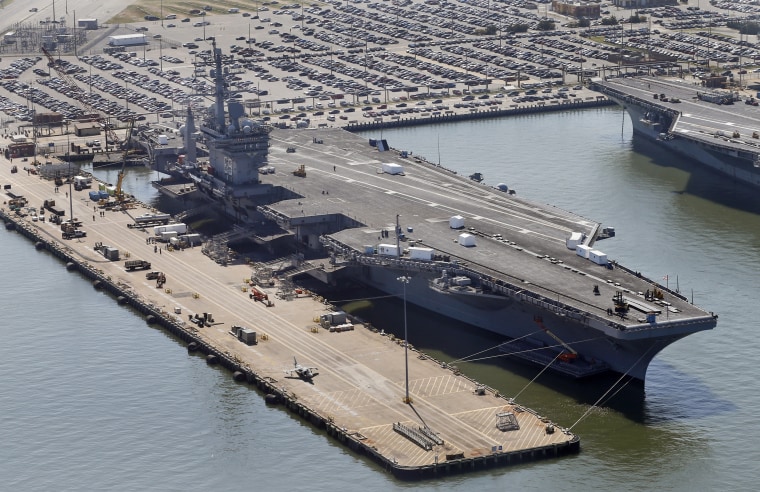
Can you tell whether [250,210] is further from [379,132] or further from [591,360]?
[379,132]

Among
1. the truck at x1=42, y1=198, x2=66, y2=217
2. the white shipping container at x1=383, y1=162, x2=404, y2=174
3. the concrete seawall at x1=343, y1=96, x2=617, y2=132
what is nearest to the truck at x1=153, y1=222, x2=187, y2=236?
the truck at x1=42, y1=198, x2=66, y2=217

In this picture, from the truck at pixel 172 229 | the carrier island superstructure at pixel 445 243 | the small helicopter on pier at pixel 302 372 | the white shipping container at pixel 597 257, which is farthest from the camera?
the truck at pixel 172 229

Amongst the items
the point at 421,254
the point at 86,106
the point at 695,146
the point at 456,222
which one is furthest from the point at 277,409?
the point at 86,106

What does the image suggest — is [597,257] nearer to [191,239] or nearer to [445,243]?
[445,243]

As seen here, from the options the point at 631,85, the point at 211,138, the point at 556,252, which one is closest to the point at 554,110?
the point at 631,85

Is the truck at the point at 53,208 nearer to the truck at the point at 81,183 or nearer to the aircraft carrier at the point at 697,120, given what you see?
the truck at the point at 81,183

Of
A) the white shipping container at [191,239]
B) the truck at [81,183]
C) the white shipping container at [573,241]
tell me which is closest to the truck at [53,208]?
the truck at [81,183]
